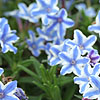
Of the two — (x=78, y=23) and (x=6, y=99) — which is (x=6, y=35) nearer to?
(x=6, y=99)

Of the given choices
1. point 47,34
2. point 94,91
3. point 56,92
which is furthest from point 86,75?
point 47,34

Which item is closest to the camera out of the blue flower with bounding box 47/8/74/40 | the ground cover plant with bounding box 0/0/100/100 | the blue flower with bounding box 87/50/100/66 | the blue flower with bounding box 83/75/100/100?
the blue flower with bounding box 83/75/100/100

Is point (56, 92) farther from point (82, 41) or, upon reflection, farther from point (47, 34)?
point (47, 34)

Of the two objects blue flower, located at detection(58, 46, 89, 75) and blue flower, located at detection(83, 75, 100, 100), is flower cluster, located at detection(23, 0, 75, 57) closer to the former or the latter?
blue flower, located at detection(58, 46, 89, 75)

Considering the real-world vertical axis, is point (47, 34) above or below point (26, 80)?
above

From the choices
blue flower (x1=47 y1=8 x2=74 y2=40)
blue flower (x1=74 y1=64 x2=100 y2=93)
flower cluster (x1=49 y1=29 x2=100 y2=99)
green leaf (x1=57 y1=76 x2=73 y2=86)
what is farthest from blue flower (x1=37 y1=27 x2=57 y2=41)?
blue flower (x1=74 y1=64 x2=100 y2=93)

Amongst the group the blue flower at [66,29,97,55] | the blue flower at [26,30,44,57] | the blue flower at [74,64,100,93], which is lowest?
the blue flower at [26,30,44,57]

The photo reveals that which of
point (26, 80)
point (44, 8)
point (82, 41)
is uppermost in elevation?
point (44, 8)
